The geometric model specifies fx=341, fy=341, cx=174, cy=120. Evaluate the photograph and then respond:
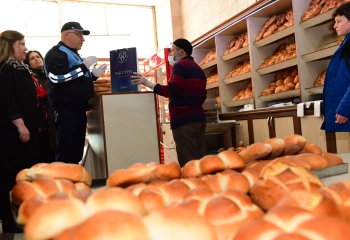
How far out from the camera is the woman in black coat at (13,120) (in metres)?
2.62

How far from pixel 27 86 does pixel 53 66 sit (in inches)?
15.3

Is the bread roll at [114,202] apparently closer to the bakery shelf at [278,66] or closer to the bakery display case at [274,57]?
the bakery display case at [274,57]

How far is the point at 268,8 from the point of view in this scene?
4.36 m

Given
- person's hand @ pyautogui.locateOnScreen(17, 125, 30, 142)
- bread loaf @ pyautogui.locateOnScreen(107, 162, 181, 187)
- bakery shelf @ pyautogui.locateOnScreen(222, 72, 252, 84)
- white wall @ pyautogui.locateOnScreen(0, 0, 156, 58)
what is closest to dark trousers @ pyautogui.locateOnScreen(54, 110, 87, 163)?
person's hand @ pyautogui.locateOnScreen(17, 125, 30, 142)

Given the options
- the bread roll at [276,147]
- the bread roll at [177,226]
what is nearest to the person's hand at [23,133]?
the bread roll at [276,147]

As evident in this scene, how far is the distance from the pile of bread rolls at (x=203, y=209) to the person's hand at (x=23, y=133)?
1.64 meters

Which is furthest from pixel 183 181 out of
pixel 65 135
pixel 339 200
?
pixel 65 135

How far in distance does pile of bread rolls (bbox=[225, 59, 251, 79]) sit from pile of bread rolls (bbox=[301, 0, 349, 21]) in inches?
46.1

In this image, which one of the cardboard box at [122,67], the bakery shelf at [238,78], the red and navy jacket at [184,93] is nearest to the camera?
the cardboard box at [122,67]

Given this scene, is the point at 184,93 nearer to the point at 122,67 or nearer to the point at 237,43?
the point at 122,67

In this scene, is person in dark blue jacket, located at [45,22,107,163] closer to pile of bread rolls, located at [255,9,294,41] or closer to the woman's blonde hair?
the woman's blonde hair

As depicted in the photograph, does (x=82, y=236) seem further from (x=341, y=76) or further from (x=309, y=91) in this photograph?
(x=309, y=91)

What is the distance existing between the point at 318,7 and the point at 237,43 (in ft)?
5.26

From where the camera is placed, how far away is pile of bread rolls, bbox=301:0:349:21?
11.5 feet
